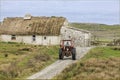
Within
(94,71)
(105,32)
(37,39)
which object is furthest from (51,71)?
(105,32)

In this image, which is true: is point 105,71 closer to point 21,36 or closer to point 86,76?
point 86,76

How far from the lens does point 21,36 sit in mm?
72125

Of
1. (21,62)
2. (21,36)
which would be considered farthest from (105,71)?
(21,36)

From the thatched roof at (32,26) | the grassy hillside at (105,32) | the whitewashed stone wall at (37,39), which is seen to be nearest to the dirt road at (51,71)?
the whitewashed stone wall at (37,39)

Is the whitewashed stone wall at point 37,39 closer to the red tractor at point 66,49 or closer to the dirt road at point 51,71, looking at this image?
the red tractor at point 66,49

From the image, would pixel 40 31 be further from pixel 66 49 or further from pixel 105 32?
pixel 105 32

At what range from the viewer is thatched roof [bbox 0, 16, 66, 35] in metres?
69.4

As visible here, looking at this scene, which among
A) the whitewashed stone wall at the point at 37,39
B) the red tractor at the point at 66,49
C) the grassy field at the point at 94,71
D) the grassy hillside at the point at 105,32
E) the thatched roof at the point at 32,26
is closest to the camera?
the grassy field at the point at 94,71

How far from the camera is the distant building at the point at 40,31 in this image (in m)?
68.8

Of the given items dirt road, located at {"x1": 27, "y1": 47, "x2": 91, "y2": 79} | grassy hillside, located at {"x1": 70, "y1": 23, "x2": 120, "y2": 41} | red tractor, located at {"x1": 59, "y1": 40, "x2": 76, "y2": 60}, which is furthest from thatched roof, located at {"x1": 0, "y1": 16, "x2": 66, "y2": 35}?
dirt road, located at {"x1": 27, "y1": 47, "x2": 91, "y2": 79}

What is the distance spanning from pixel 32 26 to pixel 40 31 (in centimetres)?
268

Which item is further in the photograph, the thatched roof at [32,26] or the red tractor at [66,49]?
the thatched roof at [32,26]

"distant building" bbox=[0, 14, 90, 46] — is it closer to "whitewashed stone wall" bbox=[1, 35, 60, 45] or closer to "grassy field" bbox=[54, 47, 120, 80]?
"whitewashed stone wall" bbox=[1, 35, 60, 45]

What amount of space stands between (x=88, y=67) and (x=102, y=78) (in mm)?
4671
